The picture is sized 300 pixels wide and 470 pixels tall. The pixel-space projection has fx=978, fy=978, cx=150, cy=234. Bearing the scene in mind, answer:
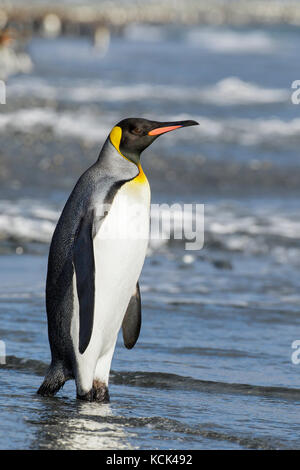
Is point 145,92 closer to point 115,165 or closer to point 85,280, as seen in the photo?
point 115,165

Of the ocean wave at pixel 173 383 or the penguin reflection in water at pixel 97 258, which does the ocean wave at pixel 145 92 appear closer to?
the ocean wave at pixel 173 383

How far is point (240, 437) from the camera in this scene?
10.5 ft

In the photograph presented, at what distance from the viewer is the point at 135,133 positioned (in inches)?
143

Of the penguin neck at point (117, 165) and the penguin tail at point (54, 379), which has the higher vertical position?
the penguin neck at point (117, 165)

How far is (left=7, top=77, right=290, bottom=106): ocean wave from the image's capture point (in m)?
17.4

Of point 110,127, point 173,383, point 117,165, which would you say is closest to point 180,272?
point 173,383

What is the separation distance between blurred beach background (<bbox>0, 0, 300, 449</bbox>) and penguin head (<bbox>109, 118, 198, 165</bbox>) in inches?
37.6

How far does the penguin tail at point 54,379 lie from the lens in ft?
11.8

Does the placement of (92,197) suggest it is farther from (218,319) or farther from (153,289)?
(153,289)

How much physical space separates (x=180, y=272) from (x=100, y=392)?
8.85ft

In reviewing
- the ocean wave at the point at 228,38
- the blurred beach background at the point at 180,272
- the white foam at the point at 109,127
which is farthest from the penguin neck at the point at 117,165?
the ocean wave at the point at 228,38

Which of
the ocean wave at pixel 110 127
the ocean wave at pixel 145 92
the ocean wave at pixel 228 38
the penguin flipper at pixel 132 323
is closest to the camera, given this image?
the penguin flipper at pixel 132 323

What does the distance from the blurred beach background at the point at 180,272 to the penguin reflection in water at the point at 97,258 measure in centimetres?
15

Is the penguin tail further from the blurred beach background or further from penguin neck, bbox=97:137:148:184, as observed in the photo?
penguin neck, bbox=97:137:148:184
